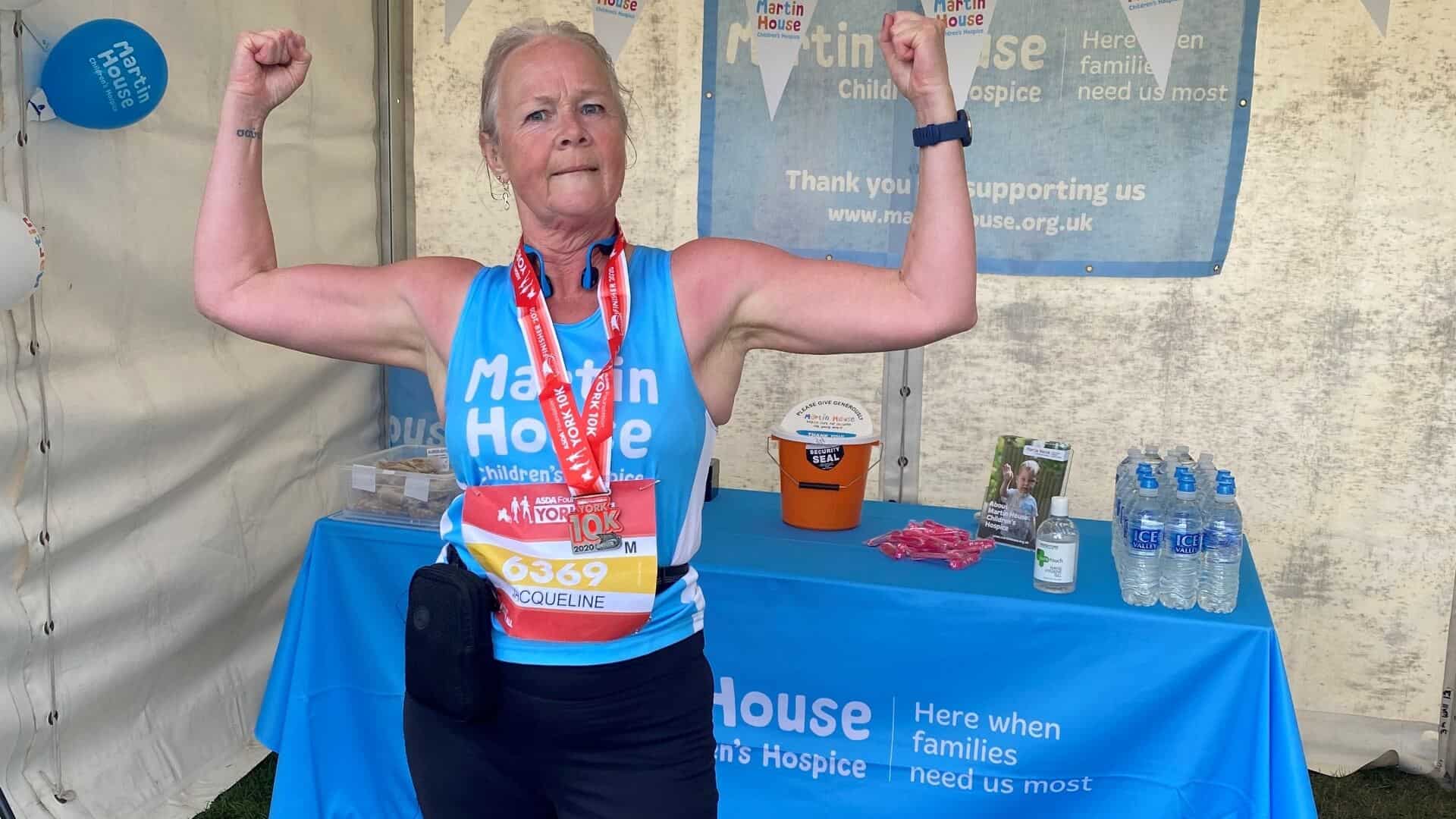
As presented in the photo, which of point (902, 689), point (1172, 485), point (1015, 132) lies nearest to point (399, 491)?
point (902, 689)

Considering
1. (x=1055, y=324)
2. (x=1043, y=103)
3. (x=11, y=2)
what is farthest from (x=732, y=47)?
(x=11, y=2)

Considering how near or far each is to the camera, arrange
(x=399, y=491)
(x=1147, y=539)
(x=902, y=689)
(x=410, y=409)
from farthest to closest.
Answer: (x=410, y=409) < (x=399, y=491) < (x=902, y=689) < (x=1147, y=539)

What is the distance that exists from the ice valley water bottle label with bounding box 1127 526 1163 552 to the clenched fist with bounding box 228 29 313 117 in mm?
1553

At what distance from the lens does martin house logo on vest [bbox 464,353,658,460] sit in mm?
1207

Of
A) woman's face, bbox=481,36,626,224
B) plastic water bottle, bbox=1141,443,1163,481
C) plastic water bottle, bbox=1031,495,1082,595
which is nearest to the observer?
woman's face, bbox=481,36,626,224

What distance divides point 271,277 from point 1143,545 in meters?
1.52

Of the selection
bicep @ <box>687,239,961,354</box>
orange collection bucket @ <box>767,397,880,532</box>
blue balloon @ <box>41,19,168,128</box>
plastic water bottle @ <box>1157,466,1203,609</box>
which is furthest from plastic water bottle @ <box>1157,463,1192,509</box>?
blue balloon @ <box>41,19,168,128</box>

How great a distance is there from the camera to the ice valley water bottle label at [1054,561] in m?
2.08

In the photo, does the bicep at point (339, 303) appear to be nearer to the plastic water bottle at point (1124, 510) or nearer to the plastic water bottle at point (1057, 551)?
the plastic water bottle at point (1057, 551)

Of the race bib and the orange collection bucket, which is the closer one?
the race bib

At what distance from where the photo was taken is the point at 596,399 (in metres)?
1.20

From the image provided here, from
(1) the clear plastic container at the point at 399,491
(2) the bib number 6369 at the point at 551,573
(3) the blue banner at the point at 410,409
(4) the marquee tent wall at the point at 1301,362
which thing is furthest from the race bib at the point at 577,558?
(3) the blue banner at the point at 410,409

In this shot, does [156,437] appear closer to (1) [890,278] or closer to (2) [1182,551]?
(1) [890,278]

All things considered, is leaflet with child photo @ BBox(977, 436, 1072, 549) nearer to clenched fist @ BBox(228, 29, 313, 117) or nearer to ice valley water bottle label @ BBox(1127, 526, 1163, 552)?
ice valley water bottle label @ BBox(1127, 526, 1163, 552)
